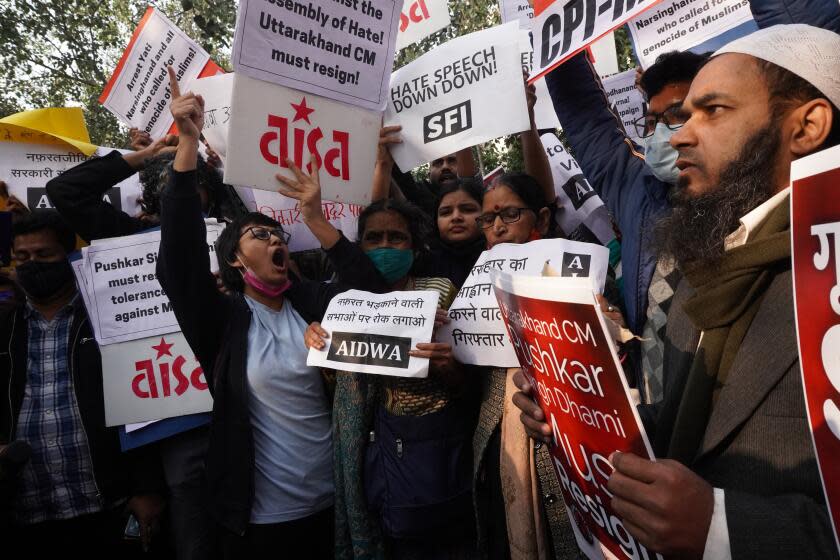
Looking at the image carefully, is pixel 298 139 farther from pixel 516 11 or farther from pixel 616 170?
pixel 516 11

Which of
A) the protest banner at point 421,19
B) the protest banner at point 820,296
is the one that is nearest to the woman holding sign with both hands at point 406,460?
the protest banner at point 820,296

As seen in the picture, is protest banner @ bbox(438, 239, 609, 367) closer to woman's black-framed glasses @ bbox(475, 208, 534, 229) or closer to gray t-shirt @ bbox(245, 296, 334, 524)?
woman's black-framed glasses @ bbox(475, 208, 534, 229)

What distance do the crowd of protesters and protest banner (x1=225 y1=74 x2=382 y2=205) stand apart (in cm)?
14

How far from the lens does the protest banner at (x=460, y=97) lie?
115 inches

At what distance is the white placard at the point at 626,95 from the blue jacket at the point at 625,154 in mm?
1215

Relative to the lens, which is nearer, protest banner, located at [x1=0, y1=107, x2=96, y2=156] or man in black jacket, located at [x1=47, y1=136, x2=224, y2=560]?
man in black jacket, located at [x1=47, y1=136, x2=224, y2=560]

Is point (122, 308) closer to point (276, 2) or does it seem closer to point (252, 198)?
point (252, 198)

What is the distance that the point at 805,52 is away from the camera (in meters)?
1.40

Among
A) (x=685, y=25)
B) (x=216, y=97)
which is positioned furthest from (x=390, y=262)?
(x=685, y=25)

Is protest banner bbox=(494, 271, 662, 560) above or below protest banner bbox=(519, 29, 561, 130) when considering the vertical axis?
below

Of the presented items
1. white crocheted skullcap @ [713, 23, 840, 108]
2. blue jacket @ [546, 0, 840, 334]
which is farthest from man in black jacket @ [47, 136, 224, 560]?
white crocheted skullcap @ [713, 23, 840, 108]

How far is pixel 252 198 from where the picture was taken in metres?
3.79

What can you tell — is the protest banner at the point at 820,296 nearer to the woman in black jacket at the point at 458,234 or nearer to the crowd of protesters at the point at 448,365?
the crowd of protesters at the point at 448,365

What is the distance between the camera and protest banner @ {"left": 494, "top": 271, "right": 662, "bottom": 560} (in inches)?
43.3
